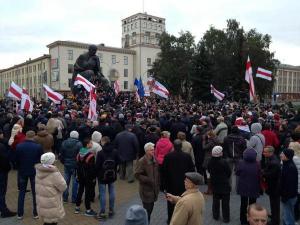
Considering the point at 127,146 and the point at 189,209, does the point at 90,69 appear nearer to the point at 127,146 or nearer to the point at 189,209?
the point at 127,146

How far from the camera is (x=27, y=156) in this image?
7.93 meters

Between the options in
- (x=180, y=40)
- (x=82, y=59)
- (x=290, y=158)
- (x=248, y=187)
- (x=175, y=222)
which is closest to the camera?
(x=175, y=222)

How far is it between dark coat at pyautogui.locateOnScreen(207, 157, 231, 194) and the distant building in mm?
63669

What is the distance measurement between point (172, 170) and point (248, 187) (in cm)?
151

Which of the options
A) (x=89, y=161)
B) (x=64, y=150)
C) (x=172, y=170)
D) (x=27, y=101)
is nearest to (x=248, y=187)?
(x=172, y=170)

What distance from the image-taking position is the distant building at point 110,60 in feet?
256

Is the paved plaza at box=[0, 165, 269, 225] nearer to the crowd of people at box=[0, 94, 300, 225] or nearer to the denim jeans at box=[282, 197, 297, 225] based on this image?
the crowd of people at box=[0, 94, 300, 225]

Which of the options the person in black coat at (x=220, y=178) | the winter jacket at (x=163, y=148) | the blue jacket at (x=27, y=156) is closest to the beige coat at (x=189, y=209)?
the person in black coat at (x=220, y=178)

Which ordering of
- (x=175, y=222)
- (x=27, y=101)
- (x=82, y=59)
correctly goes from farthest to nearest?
(x=82, y=59) < (x=27, y=101) < (x=175, y=222)

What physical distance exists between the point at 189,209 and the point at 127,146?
6.73 metres

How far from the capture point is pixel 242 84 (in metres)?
41.1

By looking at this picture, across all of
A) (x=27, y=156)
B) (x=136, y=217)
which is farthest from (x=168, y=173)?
(x=136, y=217)

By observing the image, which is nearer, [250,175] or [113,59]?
[250,175]

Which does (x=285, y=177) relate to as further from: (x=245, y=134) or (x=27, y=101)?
(x=27, y=101)
